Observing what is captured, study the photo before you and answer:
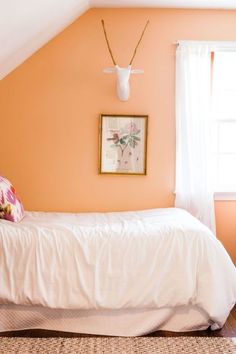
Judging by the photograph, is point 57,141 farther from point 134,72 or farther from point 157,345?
point 157,345

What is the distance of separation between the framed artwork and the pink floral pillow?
91cm

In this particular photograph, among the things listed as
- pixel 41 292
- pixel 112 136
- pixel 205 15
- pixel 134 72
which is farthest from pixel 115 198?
pixel 205 15

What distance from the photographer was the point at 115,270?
8.00 feet

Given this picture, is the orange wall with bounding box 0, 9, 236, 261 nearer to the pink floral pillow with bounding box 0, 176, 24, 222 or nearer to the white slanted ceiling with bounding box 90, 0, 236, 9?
the white slanted ceiling with bounding box 90, 0, 236, 9

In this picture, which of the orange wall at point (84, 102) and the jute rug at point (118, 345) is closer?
the jute rug at point (118, 345)

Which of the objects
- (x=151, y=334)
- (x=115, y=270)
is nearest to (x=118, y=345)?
(x=151, y=334)

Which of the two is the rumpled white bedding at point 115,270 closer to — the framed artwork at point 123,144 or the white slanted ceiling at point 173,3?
the framed artwork at point 123,144

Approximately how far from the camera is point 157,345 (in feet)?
7.65

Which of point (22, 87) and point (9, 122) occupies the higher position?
point (22, 87)

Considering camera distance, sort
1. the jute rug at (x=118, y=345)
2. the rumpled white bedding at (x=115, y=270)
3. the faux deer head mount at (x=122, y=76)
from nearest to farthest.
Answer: the jute rug at (x=118, y=345)
the rumpled white bedding at (x=115, y=270)
the faux deer head mount at (x=122, y=76)

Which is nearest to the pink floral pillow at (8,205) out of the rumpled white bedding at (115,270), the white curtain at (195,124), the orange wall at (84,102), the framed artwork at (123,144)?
the rumpled white bedding at (115,270)

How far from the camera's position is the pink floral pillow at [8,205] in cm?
269

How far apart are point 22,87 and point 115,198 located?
1.30 metres

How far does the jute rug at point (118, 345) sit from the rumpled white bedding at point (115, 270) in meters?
0.19
